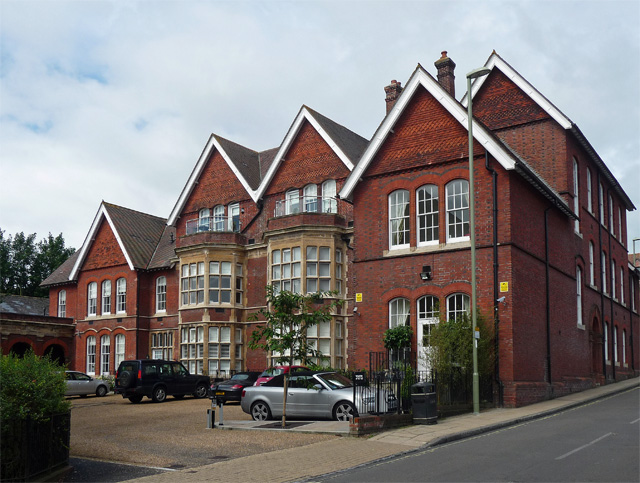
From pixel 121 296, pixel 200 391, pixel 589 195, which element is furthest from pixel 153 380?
pixel 589 195

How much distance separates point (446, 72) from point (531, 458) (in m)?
19.5

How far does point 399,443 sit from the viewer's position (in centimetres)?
1471

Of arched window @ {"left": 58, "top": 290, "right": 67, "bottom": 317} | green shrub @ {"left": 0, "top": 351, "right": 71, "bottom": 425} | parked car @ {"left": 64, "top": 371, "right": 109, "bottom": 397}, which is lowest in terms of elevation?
parked car @ {"left": 64, "top": 371, "right": 109, "bottom": 397}

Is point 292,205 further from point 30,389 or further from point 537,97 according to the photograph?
point 30,389

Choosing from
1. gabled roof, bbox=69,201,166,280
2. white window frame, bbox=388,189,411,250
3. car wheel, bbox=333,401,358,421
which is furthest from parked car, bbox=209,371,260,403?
gabled roof, bbox=69,201,166,280

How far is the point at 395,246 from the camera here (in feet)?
83.5

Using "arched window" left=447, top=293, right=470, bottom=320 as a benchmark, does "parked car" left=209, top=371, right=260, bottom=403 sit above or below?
below

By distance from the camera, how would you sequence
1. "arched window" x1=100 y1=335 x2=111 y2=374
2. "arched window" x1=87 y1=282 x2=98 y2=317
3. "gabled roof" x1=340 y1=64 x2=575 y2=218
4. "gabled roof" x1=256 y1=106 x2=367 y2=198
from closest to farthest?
1. "gabled roof" x1=340 y1=64 x2=575 y2=218
2. "gabled roof" x1=256 y1=106 x2=367 y2=198
3. "arched window" x1=100 y1=335 x2=111 y2=374
4. "arched window" x1=87 y1=282 x2=98 y2=317

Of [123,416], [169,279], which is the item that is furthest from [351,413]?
[169,279]

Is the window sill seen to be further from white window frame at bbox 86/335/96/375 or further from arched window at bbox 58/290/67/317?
arched window at bbox 58/290/67/317

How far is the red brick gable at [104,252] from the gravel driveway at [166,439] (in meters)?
18.9

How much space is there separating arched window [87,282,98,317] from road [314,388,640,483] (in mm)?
31467

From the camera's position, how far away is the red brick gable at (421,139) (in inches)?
968

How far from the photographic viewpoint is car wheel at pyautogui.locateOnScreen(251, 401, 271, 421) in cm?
1972
